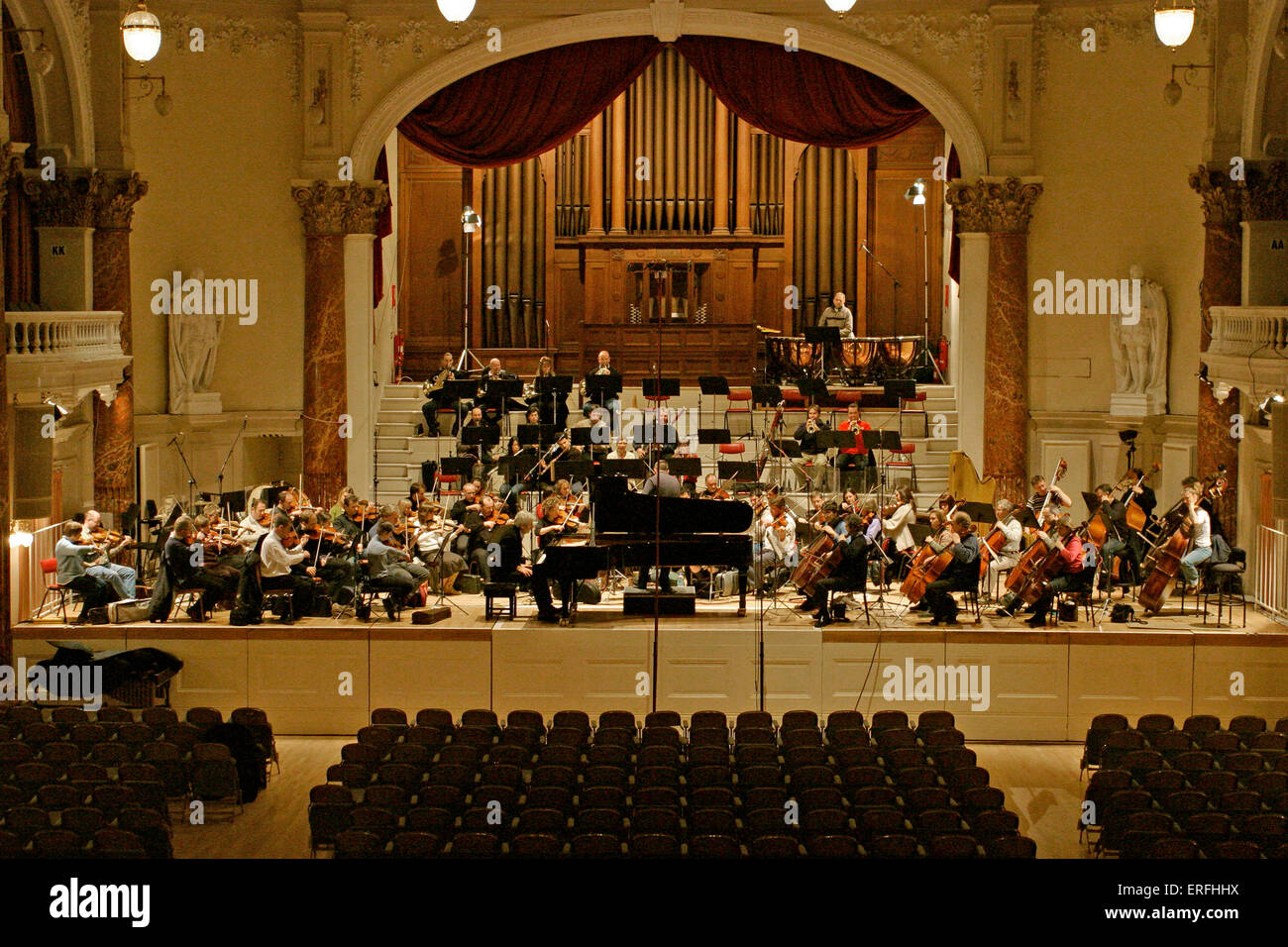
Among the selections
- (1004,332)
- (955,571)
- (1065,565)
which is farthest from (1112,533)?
(1004,332)

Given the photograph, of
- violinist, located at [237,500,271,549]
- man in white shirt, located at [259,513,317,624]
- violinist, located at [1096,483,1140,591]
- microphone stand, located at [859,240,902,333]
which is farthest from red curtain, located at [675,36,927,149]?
man in white shirt, located at [259,513,317,624]

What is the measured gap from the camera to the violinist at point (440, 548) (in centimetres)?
1446

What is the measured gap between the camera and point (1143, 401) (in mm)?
17609

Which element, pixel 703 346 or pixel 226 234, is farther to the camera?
pixel 703 346

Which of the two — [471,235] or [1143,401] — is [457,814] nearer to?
[1143,401]

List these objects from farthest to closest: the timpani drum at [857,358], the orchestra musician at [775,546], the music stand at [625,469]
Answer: the timpani drum at [857,358]
the music stand at [625,469]
the orchestra musician at [775,546]

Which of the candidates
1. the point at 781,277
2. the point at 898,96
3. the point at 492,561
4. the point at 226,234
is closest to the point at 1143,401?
the point at 898,96

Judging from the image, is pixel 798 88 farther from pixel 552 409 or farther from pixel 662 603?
pixel 662 603

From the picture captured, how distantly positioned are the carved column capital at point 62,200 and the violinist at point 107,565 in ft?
13.7

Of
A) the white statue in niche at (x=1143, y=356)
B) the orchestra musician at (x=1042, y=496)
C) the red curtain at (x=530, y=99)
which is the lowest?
the orchestra musician at (x=1042, y=496)

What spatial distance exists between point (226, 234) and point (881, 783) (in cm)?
1188

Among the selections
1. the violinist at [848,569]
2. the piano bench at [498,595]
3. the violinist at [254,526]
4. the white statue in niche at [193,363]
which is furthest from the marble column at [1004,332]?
the white statue in niche at [193,363]

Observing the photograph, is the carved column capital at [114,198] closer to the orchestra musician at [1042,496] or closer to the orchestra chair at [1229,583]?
the orchestra musician at [1042,496]

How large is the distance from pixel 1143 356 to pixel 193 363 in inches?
434
